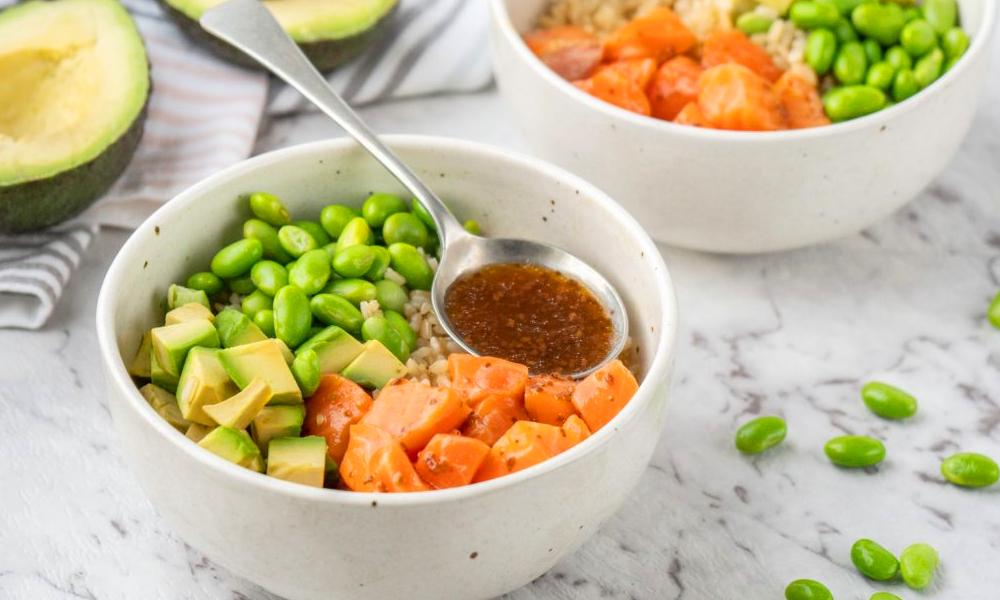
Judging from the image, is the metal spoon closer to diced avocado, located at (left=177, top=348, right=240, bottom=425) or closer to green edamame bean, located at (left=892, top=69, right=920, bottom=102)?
diced avocado, located at (left=177, top=348, right=240, bottom=425)

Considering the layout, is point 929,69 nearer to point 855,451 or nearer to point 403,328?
point 855,451

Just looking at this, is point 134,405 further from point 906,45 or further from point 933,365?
point 906,45

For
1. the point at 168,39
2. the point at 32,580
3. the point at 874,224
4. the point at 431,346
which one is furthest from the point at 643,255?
the point at 168,39

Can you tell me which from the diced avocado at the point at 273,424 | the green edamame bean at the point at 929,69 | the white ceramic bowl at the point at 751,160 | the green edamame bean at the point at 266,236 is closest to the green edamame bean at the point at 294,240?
the green edamame bean at the point at 266,236

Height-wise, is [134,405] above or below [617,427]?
below

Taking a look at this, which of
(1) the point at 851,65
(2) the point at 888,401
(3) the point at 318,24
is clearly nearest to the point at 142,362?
(3) the point at 318,24

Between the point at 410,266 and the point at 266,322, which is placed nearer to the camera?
the point at 266,322

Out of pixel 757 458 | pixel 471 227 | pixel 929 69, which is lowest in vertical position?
pixel 757 458
